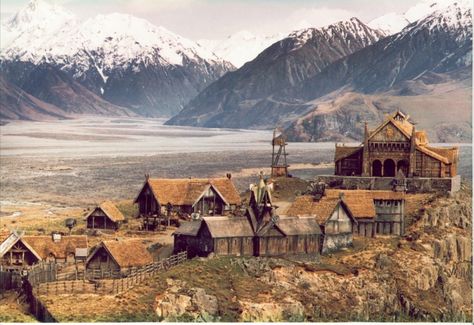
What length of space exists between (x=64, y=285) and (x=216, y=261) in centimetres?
933

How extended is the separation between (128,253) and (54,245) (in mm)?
5977

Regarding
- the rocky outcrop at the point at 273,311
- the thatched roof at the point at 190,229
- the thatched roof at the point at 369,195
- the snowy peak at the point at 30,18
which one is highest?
the snowy peak at the point at 30,18

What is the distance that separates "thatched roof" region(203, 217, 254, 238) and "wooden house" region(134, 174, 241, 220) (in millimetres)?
11985

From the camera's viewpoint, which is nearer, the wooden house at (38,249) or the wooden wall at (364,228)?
the wooden house at (38,249)

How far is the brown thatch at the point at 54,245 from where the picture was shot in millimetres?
61250

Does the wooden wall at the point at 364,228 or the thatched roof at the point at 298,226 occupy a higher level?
the thatched roof at the point at 298,226

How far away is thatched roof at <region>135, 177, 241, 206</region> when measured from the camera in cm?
7381

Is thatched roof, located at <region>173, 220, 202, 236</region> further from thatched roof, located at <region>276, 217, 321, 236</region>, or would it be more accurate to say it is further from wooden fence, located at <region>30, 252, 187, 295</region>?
wooden fence, located at <region>30, 252, 187, 295</region>

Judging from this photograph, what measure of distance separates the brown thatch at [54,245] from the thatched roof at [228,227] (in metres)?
8.18

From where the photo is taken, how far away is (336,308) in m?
58.4

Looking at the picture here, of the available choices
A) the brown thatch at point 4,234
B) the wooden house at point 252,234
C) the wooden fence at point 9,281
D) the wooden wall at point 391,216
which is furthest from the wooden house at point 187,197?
the wooden fence at point 9,281

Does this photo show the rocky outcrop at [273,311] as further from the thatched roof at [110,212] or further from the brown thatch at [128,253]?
the thatched roof at [110,212]

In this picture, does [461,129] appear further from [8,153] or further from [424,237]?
[424,237]

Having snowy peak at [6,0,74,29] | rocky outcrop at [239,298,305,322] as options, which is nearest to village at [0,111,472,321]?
rocky outcrop at [239,298,305,322]
